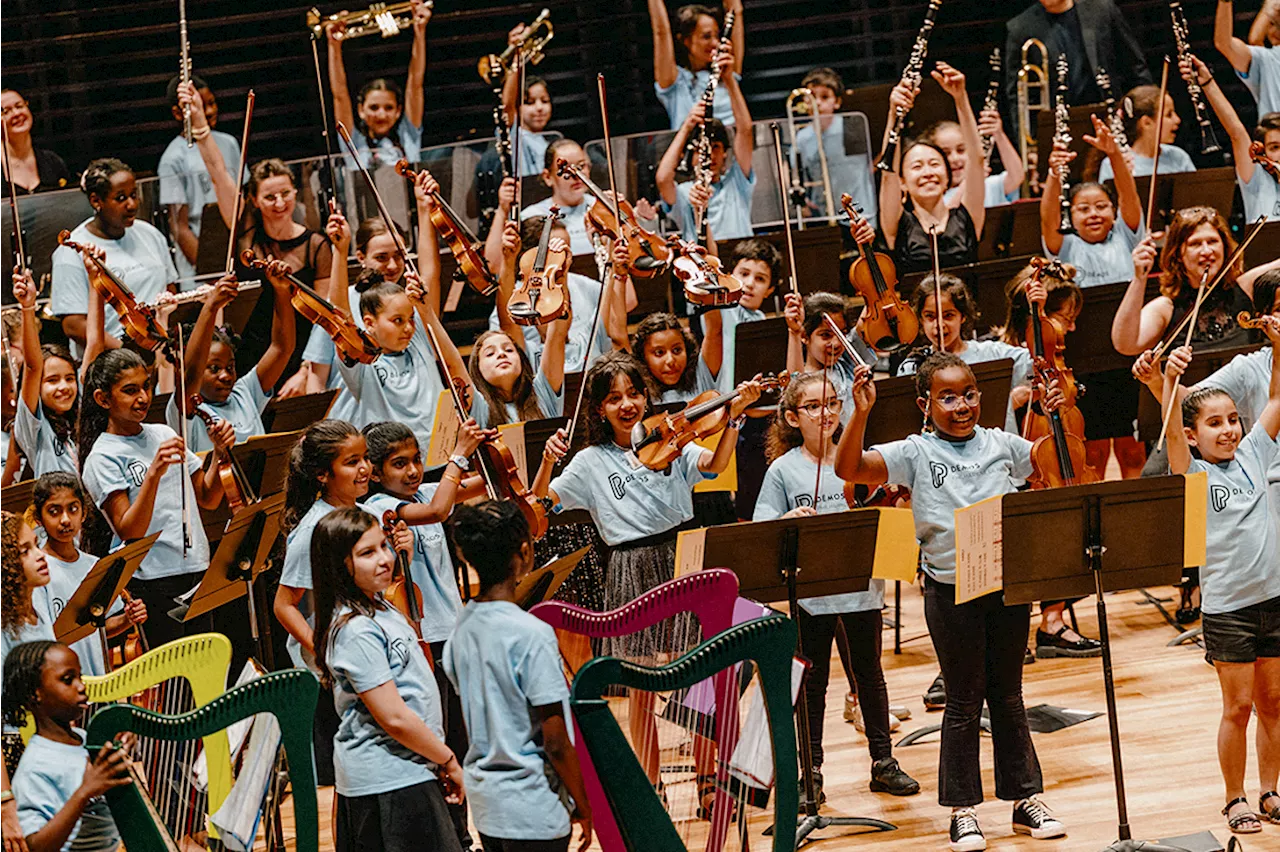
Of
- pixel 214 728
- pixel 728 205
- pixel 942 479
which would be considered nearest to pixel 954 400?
pixel 942 479

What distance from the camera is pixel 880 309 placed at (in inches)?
231

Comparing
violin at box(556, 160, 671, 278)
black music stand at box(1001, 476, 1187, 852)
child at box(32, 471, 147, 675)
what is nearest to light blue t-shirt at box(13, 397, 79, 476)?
child at box(32, 471, 147, 675)

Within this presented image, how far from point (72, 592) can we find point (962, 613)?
7.97ft

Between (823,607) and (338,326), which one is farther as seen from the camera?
(338,326)

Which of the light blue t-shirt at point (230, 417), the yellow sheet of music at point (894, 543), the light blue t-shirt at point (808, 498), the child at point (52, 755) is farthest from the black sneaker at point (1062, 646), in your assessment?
the child at point (52, 755)

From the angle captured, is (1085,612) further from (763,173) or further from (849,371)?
(763,173)

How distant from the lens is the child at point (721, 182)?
725 centimetres

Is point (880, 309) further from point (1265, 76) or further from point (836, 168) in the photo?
point (1265, 76)

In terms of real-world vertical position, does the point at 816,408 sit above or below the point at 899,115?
below

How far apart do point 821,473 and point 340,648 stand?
1.92 metres

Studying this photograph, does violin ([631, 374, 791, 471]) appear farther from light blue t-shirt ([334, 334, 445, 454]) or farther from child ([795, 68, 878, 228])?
child ([795, 68, 878, 228])

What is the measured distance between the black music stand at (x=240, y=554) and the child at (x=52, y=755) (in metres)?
1.11

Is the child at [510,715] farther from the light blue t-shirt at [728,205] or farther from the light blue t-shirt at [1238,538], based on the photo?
the light blue t-shirt at [728,205]

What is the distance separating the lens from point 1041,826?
14.5 ft
